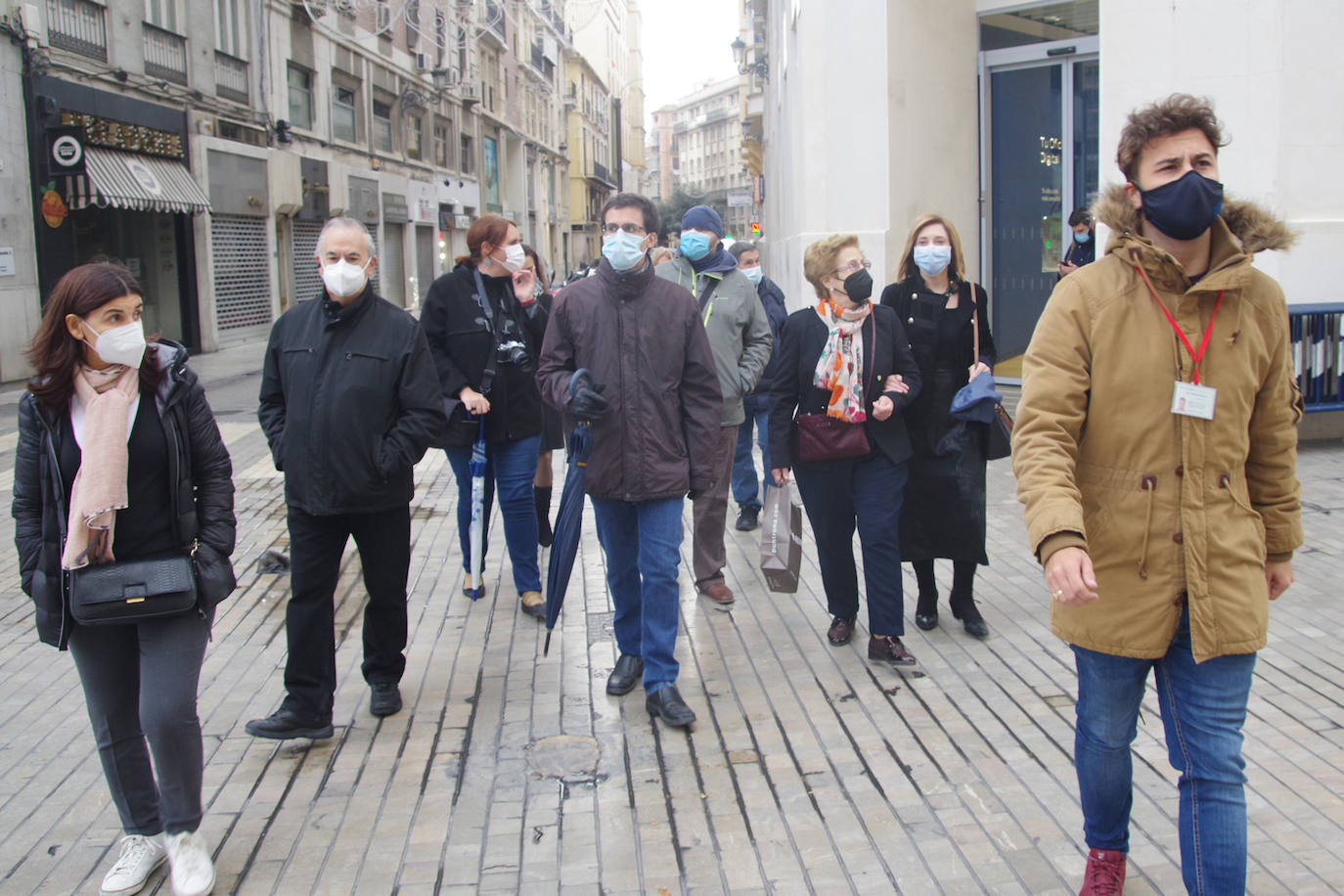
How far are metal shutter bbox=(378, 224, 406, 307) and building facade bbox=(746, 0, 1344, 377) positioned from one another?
24422mm

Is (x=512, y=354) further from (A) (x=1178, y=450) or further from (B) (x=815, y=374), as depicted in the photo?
(A) (x=1178, y=450)

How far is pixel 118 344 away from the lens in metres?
3.24

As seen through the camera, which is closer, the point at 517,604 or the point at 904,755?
the point at 904,755

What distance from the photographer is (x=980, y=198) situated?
13391 millimetres

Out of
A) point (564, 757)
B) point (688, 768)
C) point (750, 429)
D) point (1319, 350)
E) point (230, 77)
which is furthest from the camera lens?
point (230, 77)

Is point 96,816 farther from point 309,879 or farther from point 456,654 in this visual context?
point 456,654

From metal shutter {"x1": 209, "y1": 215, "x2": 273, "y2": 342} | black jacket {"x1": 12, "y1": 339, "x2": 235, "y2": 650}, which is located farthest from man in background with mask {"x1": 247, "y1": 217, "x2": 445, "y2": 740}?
metal shutter {"x1": 209, "y1": 215, "x2": 273, "y2": 342}

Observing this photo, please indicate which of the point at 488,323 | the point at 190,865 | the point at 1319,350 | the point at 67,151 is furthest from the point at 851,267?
the point at 67,151

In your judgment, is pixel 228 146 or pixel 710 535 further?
pixel 228 146

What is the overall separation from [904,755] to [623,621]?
1312mm

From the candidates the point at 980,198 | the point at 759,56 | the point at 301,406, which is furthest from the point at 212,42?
the point at 301,406

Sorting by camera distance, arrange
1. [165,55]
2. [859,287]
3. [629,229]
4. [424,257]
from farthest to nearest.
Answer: [424,257]
[165,55]
[859,287]
[629,229]

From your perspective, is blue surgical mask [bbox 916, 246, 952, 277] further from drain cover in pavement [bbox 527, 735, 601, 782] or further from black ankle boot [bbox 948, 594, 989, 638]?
drain cover in pavement [bbox 527, 735, 601, 782]

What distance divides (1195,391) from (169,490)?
2679 millimetres
